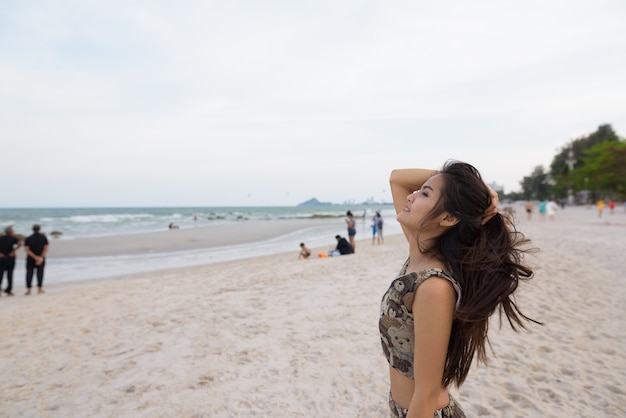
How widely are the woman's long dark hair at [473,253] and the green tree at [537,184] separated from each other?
361 ft

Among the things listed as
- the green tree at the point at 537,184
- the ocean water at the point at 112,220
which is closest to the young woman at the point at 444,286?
the ocean water at the point at 112,220

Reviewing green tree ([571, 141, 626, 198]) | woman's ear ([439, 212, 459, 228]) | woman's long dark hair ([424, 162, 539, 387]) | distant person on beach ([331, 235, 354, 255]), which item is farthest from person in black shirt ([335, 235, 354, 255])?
green tree ([571, 141, 626, 198])

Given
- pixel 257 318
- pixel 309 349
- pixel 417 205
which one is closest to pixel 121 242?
pixel 257 318

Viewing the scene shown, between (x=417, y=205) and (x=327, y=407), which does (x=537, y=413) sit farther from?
(x=417, y=205)

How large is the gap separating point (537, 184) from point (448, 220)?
117654mm

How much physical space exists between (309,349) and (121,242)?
904 inches

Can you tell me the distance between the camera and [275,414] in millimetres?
4074

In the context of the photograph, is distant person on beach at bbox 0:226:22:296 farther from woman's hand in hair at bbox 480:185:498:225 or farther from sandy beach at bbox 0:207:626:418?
woman's hand in hair at bbox 480:185:498:225

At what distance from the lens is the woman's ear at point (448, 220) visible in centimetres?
161

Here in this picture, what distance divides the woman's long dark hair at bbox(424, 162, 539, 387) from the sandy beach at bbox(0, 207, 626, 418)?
2.99m

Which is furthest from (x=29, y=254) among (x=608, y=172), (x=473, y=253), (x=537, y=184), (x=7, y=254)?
(x=537, y=184)

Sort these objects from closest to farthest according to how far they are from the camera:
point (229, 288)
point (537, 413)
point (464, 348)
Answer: point (464, 348) < point (537, 413) < point (229, 288)

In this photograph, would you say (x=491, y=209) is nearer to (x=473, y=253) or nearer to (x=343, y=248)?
(x=473, y=253)

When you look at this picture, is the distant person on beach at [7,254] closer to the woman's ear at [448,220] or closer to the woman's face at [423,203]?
the woman's face at [423,203]
